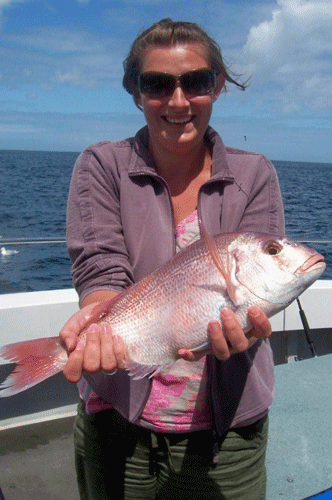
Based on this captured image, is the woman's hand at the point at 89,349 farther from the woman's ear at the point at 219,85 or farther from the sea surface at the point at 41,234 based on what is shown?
the sea surface at the point at 41,234

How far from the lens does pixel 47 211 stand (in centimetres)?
2350

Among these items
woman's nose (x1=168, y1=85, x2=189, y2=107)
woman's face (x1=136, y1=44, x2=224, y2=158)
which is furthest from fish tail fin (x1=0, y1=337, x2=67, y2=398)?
woman's nose (x1=168, y1=85, x2=189, y2=107)

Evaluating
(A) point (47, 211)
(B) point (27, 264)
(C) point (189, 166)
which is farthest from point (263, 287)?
(A) point (47, 211)

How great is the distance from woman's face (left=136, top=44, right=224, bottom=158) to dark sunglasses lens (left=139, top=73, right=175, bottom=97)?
0.02 m

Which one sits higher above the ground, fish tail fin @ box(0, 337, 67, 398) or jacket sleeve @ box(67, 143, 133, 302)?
jacket sleeve @ box(67, 143, 133, 302)

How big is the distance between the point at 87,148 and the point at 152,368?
40.7 inches

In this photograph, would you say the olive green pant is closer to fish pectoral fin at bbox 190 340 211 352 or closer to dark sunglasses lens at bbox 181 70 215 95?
fish pectoral fin at bbox 190 340 211 352

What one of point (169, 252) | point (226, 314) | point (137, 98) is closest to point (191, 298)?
point (226, 314)

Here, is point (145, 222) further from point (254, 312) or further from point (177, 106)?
point (254, 312)

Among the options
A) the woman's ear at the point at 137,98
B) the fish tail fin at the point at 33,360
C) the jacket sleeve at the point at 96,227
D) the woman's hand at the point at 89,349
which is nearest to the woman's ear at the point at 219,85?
the woman's ear at the point at 137,98

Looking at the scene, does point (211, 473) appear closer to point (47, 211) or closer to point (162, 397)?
point (162, 397)

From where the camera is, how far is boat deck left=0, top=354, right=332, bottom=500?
3002 mm

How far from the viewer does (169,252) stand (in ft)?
7.14

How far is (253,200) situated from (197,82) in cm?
56
